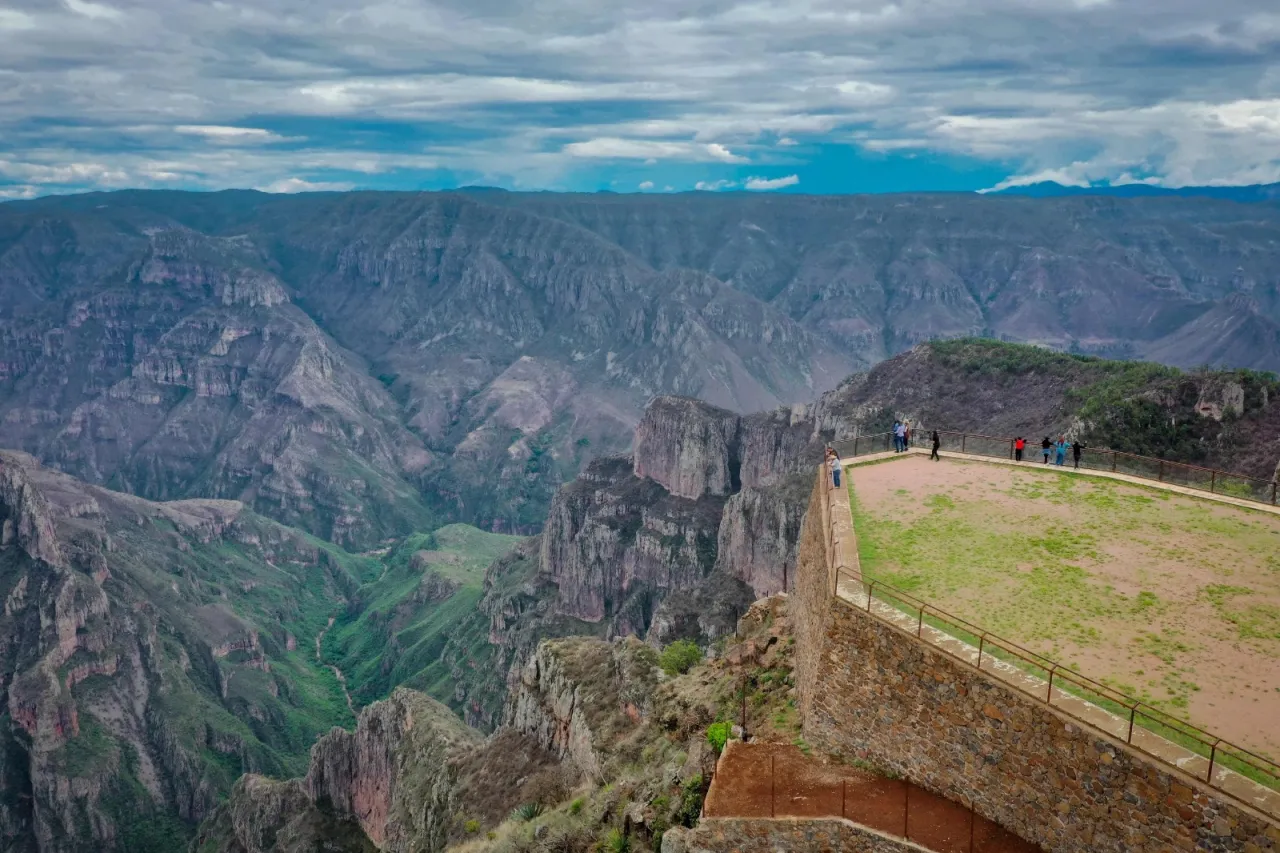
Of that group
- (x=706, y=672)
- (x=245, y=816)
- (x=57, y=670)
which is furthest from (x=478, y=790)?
(x=57, y=670)

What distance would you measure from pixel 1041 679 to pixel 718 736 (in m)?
11.6

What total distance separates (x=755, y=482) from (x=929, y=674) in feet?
503

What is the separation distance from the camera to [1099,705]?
87.8ft

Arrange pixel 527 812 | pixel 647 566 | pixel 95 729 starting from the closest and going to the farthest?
pixel 527 812 → pixel 95 729 → pixel 647 566

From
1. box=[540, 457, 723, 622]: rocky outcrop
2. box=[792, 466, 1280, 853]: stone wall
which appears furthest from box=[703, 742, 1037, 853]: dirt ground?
box=[540, 457, 723, 622]: rocky outcrop

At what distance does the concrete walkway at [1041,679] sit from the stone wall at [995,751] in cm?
29

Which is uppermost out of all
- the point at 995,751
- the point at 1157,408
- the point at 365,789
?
the point at 995,751

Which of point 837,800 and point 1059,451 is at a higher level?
point 1059,451

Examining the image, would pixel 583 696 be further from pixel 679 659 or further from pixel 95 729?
pixel 95 729

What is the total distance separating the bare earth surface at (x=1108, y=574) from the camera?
28078mm

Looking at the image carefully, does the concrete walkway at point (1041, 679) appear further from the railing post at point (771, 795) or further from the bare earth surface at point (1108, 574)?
the railing post at point (771, 795)

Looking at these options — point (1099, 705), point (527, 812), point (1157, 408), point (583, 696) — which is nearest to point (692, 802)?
point (1099, 705)

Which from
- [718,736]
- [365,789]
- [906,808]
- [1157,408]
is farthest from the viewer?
[1157,408]

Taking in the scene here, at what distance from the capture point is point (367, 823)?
309ft
